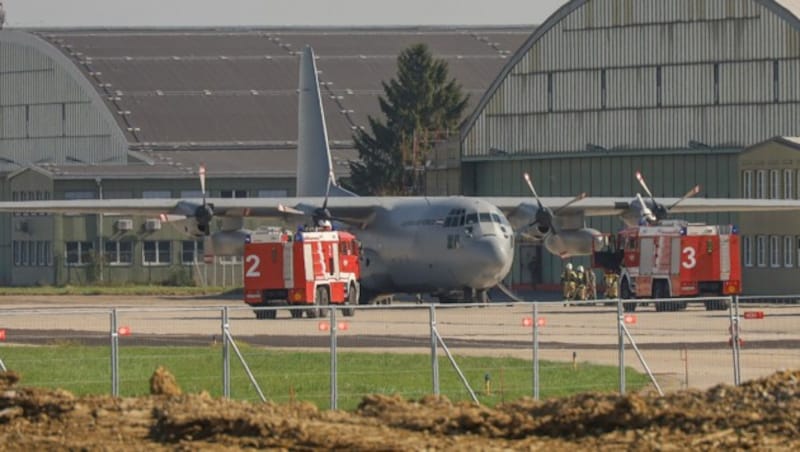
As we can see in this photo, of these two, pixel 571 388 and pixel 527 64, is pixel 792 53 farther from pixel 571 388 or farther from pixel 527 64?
pixel 571 388

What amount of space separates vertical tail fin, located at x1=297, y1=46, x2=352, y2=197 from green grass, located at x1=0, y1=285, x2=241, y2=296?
1077 cm

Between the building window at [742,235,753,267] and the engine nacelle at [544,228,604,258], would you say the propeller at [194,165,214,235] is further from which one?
the building window at [742,235,753,267]

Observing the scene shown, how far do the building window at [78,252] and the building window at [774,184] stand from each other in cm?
3271

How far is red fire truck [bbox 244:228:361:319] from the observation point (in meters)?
44.9

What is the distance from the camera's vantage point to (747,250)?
62375 millimetres

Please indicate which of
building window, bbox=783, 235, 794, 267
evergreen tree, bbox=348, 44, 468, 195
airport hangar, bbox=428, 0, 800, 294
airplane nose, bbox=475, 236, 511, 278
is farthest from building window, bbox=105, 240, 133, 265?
airplane nose, bbox=475, 236, 511, 278

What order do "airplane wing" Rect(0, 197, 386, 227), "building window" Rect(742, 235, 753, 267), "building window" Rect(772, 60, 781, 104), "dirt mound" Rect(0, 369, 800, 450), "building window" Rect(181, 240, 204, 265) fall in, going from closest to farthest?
"dirt mound" Rect(0, 369, 800, 450)
"airplane wing" Rect(0, 197, 386, 227)
"building window" Rect(742, 235, 753, 267)
"building window" Rect(772, 60, 781, 104)
"building window" Rect(181, 240, 204, 265)

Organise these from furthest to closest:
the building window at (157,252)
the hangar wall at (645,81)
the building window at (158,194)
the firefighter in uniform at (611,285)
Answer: the building window at (158,194) → the building window at (157,252) → the hangar wall at (645,81) → the firefighter in uniform at (611,285)

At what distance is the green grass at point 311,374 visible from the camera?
965 inches

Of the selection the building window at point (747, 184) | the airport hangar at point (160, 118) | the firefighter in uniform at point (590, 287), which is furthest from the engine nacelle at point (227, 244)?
the airport hangar at point (160, 118)

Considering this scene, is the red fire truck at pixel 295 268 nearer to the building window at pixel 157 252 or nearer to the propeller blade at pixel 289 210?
the propeller blade at pixel 289 210

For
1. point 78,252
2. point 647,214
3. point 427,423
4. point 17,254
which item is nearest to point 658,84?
point 647,214

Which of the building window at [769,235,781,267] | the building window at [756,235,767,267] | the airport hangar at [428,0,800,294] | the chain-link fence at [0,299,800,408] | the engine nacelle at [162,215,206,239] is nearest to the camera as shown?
the chain-link fence at [0,299,800,408]

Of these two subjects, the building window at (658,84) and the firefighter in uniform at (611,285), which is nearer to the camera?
A: the firefighter in uniform at (611,285)
